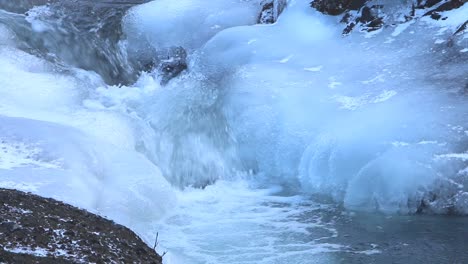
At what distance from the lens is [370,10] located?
1292cm

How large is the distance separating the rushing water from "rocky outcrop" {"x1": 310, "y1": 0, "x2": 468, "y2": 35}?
0.20m

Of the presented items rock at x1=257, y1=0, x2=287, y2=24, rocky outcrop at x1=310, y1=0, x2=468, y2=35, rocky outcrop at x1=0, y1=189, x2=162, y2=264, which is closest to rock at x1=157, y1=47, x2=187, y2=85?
rock at x1=257, y1=0, x2=287, y2=24

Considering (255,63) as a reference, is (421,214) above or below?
below

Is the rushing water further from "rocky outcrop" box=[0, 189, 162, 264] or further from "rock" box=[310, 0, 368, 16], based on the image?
"rocky outcrop" box=[0, 189, 162, 264]

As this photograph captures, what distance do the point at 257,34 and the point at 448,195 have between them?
6.49 meters

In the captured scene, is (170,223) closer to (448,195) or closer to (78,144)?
(78,144)

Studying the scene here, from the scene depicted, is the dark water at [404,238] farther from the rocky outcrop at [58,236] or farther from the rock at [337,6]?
the rock at [337,6]

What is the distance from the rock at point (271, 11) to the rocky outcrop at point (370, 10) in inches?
37.1

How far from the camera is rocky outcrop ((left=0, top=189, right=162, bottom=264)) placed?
510cm

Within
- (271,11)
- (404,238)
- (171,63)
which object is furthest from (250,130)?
(271,11)

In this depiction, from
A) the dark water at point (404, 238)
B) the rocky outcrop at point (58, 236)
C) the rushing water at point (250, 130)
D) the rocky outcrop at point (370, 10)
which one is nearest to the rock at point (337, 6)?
the rocky outcrop at point (370, 10)

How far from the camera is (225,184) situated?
11047 mm

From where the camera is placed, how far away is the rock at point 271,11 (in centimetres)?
1446

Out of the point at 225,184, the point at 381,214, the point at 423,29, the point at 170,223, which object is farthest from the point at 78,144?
the point at 423,29
